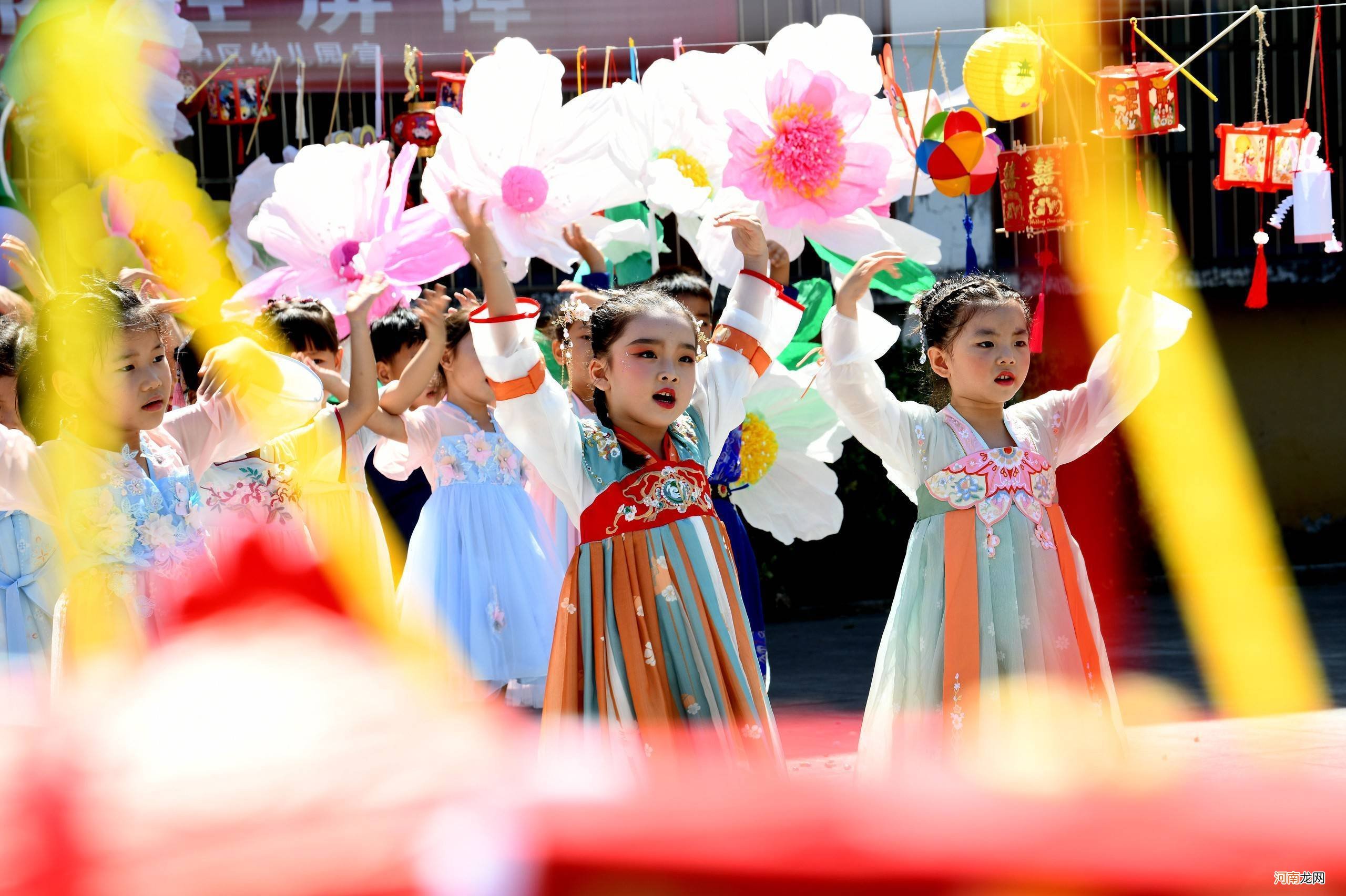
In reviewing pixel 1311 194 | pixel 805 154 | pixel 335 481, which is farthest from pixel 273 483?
pixel 1311 194

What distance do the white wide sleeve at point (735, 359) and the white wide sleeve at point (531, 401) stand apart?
11.6 inches

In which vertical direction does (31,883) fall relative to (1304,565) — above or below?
above

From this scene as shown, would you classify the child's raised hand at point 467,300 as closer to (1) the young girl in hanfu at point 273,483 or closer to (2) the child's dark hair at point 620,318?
(2) the child's dark hair at point 620,318

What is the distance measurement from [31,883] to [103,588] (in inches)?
99.8

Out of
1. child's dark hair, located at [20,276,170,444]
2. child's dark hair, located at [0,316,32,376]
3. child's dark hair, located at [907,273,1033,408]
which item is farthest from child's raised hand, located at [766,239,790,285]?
child's dark hair, located at [0,316,32,376]

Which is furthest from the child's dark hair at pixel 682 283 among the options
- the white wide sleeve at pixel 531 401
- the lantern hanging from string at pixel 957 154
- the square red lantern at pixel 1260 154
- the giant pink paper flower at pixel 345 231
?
the square red lantern at pixel 1260 154

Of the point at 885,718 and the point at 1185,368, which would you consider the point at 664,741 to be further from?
the point at 1185,368

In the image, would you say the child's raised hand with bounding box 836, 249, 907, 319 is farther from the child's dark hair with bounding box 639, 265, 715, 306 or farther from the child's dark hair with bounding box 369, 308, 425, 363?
the child's dark hair with bounding box 369, 308, 425, 363

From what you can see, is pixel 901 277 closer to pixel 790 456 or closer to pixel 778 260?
pixel 778 260

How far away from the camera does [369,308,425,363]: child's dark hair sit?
184 inches

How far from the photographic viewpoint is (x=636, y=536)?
2.75 metres

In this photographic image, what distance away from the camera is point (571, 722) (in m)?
2.66

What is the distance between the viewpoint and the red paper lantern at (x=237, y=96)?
5.77 metres

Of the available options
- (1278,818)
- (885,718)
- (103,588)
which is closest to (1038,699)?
(885,718)
